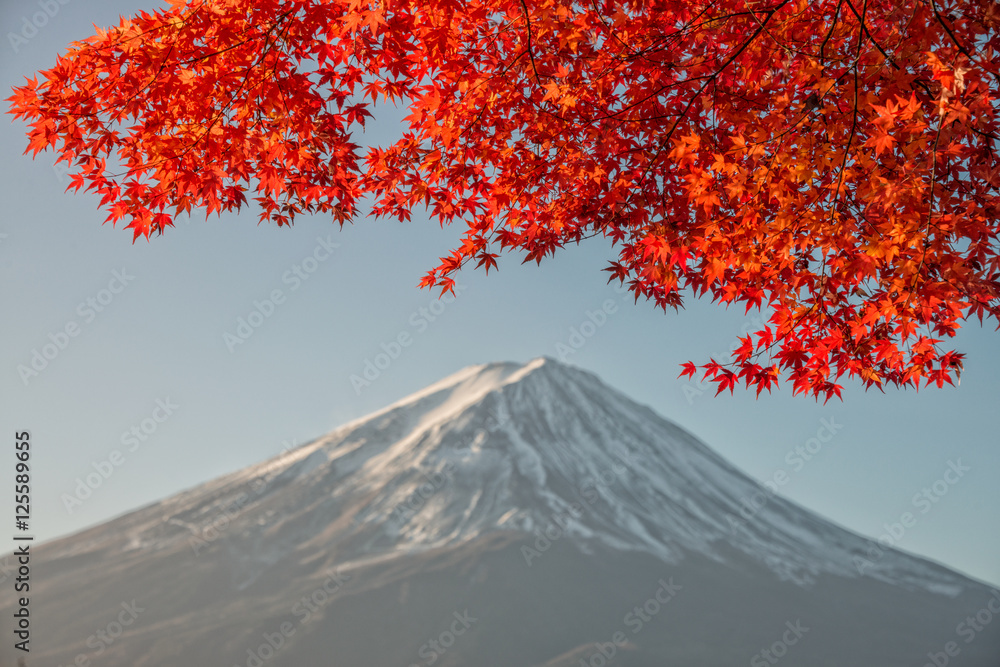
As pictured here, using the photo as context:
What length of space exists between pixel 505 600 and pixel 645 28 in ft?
224

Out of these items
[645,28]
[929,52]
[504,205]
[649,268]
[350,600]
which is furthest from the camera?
[350,600]

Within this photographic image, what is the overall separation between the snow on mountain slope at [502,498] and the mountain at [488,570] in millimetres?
282

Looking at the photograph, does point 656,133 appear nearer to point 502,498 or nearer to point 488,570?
point 488,570

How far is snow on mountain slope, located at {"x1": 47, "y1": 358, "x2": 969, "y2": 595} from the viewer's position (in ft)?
237

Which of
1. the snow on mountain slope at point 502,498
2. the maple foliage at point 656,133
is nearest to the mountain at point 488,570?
the snow on mountain slope at point 502,498

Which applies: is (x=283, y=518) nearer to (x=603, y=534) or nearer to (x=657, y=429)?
(x=603, y=534)

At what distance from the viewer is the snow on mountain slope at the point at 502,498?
72250 mm

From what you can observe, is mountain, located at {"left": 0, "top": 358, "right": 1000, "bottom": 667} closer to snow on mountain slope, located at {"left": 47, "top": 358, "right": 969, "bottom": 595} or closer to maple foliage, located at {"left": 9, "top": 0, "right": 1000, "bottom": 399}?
snow on mountain slope, located at {"left": 47, "top": 358, "right": 969, "bottom": 595}

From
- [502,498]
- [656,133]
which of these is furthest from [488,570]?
[656,133]

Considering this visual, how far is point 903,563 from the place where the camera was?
87188mm

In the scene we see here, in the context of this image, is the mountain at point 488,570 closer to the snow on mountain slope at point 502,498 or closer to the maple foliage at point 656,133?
the snow on mountain slope at point 502,498

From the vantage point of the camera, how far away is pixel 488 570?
221 feet

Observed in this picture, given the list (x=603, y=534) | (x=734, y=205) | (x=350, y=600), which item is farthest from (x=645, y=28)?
(x=603, y=534)

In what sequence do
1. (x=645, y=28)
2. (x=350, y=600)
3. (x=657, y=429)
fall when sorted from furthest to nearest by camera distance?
1. (x=657, y=429)
2. (x=350, y=600)
3. (x=645, y=28)
